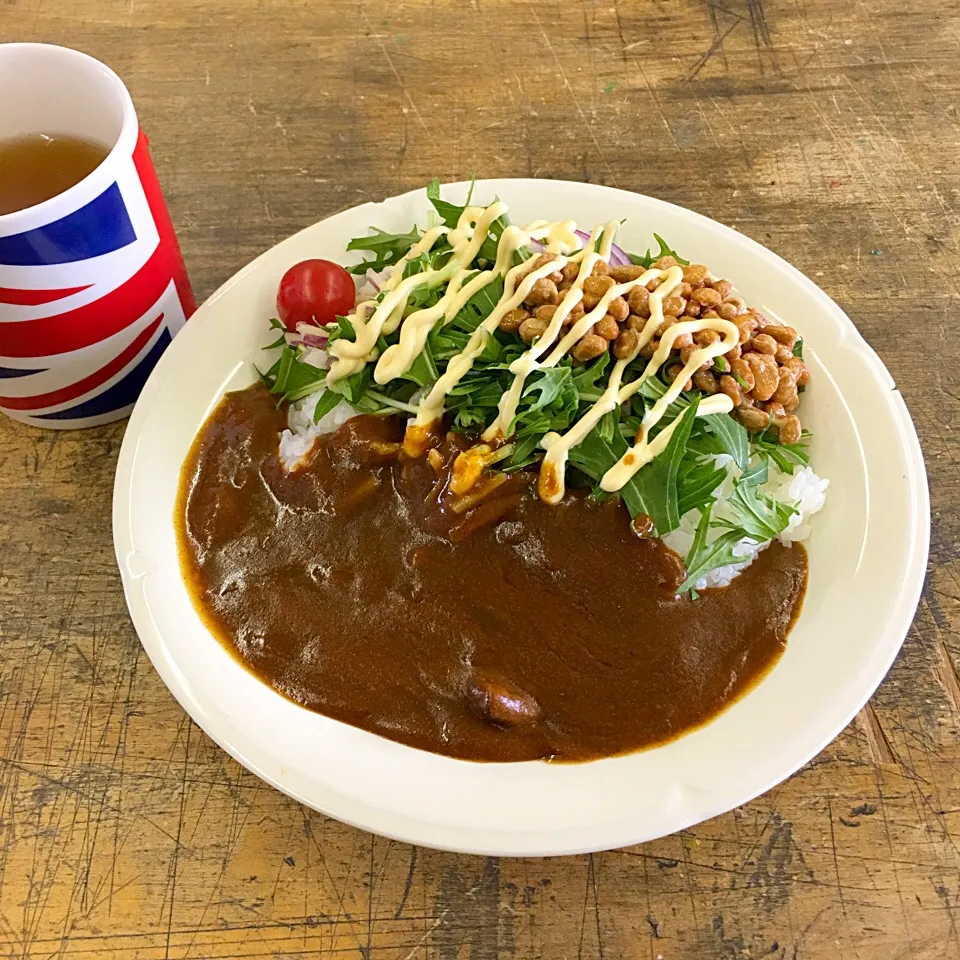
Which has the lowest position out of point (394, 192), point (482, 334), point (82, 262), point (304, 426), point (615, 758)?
point (615, 758)

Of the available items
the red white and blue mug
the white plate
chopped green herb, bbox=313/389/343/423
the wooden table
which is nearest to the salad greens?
chopped green herb, bbox=313/389/343/423

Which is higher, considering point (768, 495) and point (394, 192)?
point (394, 192)

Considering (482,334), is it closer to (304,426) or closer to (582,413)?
(582,413)

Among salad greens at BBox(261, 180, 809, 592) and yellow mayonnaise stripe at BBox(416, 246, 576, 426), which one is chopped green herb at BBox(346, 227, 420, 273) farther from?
yellow mayonnaise stripe at BBox(416, 246, 576, 426)

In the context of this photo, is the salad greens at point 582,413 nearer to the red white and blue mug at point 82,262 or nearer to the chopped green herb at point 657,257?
the chopped green herb at point 657,257

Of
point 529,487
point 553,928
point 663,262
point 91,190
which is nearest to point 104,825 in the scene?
point 553,928

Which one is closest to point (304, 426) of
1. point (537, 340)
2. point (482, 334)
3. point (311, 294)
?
point (311, 294)
